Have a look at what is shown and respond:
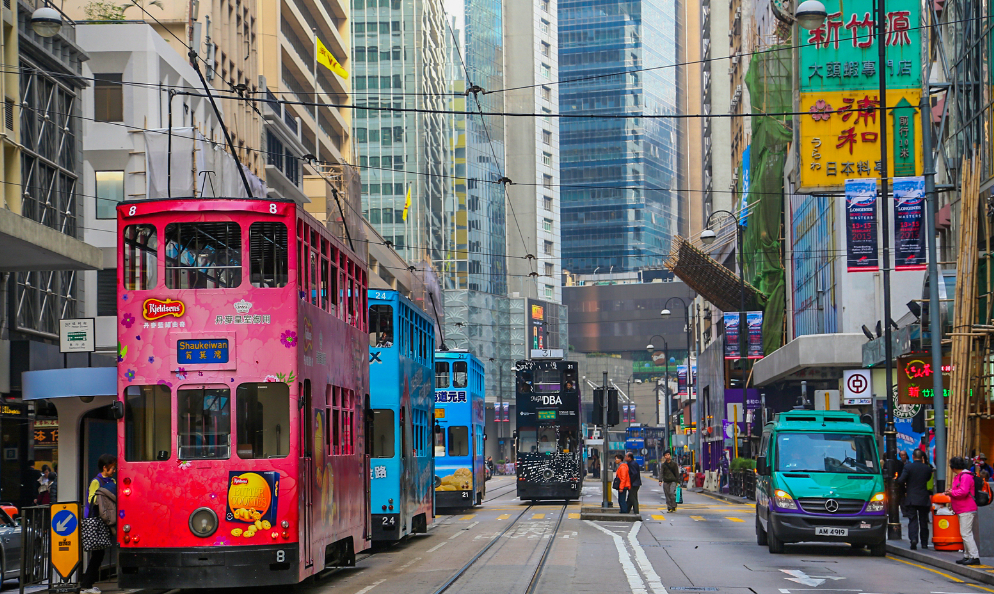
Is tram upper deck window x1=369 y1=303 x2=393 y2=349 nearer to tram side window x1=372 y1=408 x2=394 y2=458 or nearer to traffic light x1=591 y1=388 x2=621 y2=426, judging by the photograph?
tram side window x1=372 y1=408 x2=394 y2=458

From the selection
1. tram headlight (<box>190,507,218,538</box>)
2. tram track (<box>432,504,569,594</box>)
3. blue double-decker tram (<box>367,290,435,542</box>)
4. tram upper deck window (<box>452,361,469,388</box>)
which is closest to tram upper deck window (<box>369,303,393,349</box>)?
blue double-decker tram (<box>367,290,435,542</box>)

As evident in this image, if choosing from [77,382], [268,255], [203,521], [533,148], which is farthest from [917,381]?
[533,148]

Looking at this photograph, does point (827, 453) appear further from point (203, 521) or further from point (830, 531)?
point (203, 521)

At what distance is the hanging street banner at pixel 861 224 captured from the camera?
Result: 89.6ft

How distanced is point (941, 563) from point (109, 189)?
93.4 ft

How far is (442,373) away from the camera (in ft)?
118

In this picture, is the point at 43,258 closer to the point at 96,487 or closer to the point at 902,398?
the point at 96,487

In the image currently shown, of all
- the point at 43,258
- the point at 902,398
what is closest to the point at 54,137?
the point at 43,258

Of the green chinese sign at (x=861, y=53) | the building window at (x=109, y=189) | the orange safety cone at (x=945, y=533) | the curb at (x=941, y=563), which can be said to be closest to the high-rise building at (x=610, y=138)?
the green chinese sign at (x=861, y=53)

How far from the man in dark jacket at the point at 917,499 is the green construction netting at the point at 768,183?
3584 cm

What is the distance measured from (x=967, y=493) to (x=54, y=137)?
22.8 metres

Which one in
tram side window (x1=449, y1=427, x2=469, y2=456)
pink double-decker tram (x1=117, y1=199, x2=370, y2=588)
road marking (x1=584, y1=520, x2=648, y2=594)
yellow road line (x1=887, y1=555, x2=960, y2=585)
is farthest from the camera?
tram side window (x1=449, y1=427, x2=469, y2=456)

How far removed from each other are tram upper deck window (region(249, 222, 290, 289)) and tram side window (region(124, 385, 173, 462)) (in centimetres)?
165

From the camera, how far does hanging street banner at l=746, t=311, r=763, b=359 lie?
167ft
